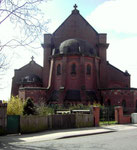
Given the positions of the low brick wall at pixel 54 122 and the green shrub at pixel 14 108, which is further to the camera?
the green shrub at pixel 14 108

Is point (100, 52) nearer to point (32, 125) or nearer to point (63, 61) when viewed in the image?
point (63, 61)

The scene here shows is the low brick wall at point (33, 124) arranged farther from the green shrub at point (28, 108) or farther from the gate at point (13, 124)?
the green shrub at point (28, 108)

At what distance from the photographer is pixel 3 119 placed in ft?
54.8

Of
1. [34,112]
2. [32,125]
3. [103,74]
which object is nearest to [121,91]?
[103,74]

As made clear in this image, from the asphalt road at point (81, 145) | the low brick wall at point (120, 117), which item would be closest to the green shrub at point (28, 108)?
the asphalt road at point (81, 145)

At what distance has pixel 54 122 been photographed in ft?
66.6

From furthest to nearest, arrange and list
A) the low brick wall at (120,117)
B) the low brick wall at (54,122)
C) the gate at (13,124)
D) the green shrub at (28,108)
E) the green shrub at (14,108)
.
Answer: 1. the low brick wall at (120,117)
2. the green shrub at (28,108)
3. the green shrub at (14,108)
4. the low brick wall at (54,122)
5. the gate at (13,124)

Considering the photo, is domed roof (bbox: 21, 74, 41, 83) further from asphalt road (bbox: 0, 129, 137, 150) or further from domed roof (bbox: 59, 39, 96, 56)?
asphalt road (bbox: 0, 129, 137, 150)

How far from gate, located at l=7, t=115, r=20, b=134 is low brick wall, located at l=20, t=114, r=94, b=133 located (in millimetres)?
298

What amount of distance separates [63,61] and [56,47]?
6557 millimetres

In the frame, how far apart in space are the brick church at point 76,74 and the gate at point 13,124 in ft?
60.1

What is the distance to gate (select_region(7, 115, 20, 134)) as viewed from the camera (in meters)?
17.2

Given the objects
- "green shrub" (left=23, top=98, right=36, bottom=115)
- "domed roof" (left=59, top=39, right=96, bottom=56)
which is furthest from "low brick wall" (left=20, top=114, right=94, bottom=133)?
"domed roof" (left=59, top=39, right=96, bottom=56)

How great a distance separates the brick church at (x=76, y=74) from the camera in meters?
36.4
